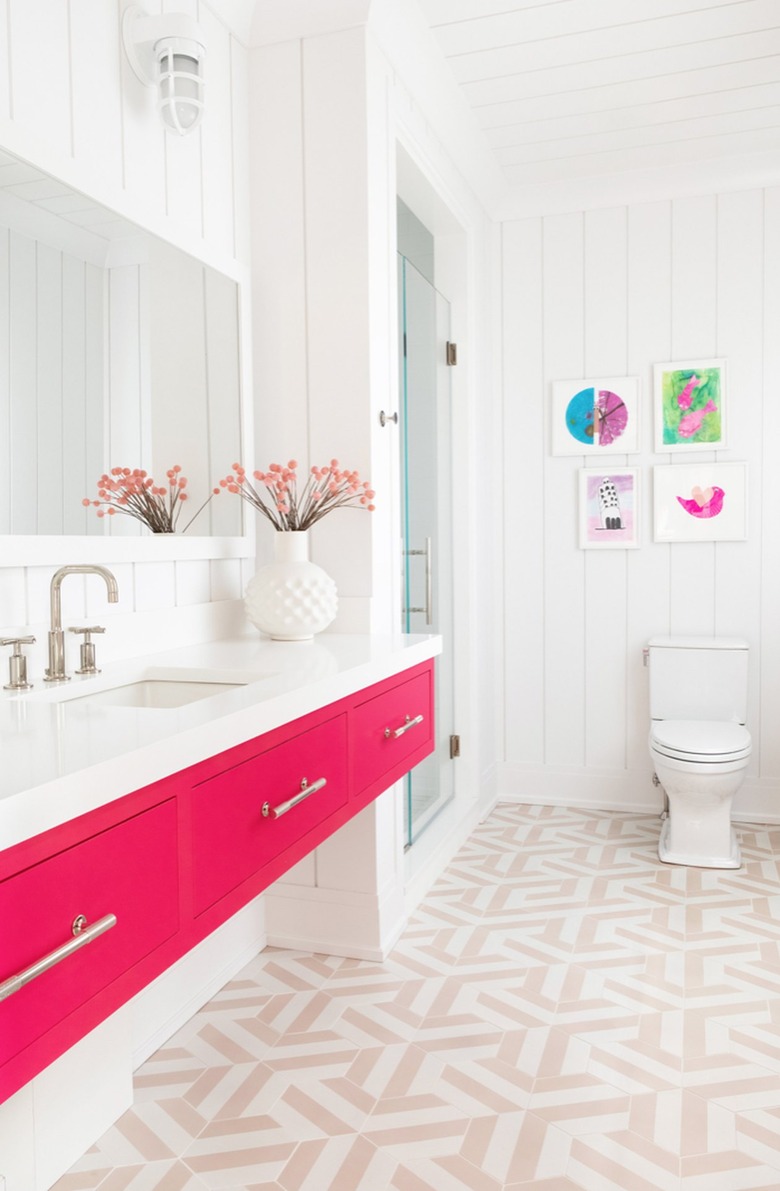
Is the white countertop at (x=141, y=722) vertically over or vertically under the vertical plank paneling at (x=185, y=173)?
under

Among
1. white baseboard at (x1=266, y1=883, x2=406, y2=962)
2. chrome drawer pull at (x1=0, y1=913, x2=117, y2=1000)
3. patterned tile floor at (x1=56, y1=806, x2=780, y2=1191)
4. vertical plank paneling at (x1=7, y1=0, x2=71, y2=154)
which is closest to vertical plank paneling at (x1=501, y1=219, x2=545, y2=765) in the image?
patterned tile floor at (x1=56, y1=806, x2=780, y2=1191)

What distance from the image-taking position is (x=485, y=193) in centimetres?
349

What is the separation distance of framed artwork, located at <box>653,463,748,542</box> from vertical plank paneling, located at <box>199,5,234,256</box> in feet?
6.55

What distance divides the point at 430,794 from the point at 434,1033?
3.80ft

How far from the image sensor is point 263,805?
4.51 feet

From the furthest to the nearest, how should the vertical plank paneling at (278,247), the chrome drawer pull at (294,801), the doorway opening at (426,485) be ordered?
the doorway opening at (426,485)
the vertical plank paneling at (278,247)
the chrome drawer pull at (294,801)

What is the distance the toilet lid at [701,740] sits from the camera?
2.94 metres

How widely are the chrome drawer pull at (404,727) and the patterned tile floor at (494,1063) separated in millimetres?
683

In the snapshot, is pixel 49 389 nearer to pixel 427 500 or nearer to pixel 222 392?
pixel 222 392

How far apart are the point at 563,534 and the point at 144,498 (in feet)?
7.09

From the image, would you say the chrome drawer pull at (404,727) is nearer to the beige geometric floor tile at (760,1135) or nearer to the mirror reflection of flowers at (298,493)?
the mirror reflection of flowers at (298,493)

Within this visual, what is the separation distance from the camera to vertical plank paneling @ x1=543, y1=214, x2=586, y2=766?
363cm

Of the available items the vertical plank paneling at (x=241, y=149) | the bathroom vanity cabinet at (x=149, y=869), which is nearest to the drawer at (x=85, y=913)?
the bathroom vanity cabinet at (x=149, y=869)

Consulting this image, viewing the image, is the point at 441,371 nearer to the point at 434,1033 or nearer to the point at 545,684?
the point at 545,684
